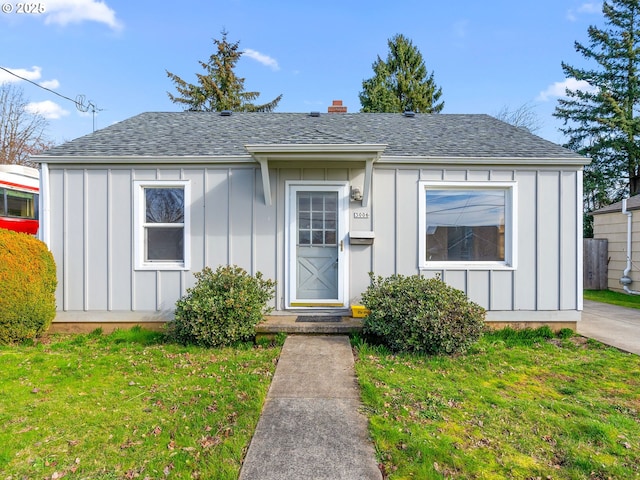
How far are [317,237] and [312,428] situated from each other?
11.0 feet

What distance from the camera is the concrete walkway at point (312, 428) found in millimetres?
2133

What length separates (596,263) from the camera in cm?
1061

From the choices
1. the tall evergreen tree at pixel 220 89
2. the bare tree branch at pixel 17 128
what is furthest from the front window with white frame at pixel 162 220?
the bare tree branch at pixel 17 128

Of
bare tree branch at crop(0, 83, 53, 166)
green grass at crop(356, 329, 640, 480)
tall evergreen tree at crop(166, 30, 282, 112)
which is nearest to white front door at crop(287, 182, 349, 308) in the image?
green grass at crop(356, 329, 640, 480)

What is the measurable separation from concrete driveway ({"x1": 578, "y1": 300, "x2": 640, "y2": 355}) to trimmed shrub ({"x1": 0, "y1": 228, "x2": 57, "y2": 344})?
836 centimetres

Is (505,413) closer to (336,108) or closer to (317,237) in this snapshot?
(317,237)

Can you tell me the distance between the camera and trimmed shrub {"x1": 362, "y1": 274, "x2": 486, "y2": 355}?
428cm

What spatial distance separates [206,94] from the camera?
18984 mm

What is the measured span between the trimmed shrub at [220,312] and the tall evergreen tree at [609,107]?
1899cm

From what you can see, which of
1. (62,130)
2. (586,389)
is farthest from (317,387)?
(62,130)

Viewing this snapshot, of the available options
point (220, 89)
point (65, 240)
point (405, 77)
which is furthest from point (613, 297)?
point (220, 89)

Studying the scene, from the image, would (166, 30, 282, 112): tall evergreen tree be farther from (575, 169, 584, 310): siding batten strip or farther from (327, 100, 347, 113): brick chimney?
(575, 169, 584, 310): siding batten strip

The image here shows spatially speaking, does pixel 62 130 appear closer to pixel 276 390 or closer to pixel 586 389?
pixel 276 390
